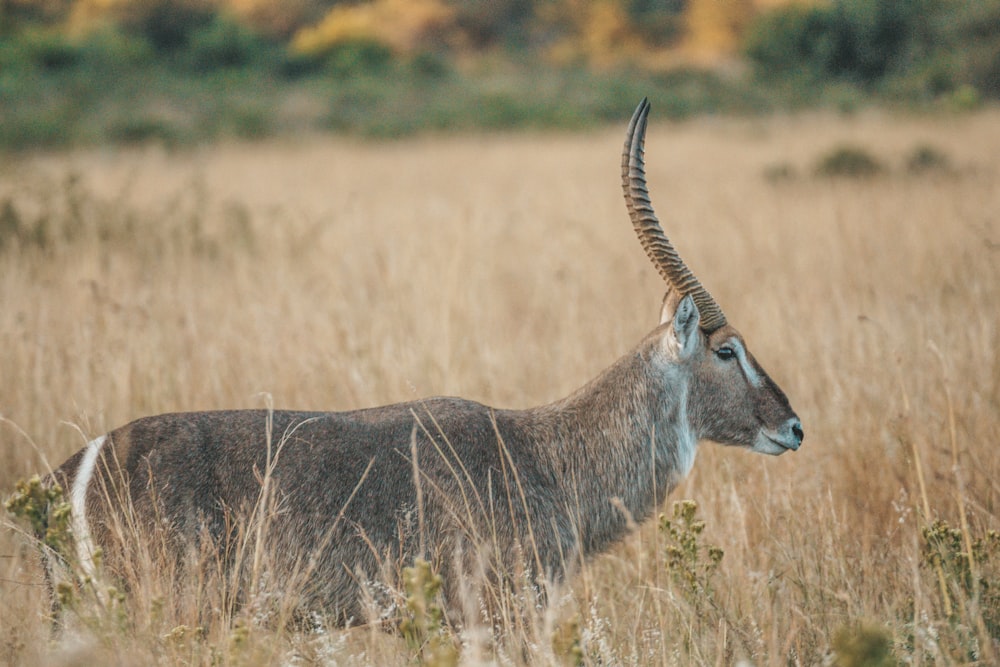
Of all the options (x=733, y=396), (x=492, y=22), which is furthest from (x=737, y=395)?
(x=492, y=22)

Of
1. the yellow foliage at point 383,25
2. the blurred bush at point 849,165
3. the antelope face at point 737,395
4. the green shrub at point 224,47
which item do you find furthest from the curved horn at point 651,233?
the green shrub at point 224,47

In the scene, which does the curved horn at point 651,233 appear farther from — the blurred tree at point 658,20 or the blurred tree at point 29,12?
the blurred tree at point 658,20

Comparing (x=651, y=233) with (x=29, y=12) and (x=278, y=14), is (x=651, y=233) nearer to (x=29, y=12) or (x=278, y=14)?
(x=278, y=14)

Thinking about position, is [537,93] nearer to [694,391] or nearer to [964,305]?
[964,305]

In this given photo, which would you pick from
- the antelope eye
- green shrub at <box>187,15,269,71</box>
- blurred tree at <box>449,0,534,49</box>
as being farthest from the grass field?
blurred tree at <box>449,0,534,49</box>

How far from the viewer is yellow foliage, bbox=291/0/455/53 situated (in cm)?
2841

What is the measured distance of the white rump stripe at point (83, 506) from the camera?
113 inches

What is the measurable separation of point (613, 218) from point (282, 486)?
8.12 m

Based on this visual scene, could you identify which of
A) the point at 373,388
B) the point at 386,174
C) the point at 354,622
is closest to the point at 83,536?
the point at 354,622

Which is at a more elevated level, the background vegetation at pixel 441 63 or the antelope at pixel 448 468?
the background vegetation at pixel 441 63

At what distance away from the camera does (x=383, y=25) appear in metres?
32.4

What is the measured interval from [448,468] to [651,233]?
107cm

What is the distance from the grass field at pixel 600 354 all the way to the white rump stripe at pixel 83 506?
0.67 feet

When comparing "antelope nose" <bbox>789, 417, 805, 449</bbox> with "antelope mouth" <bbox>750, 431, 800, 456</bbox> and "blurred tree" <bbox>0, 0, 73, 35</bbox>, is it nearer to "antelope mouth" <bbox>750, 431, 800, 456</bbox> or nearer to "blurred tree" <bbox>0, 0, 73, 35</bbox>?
"antelope mouth" <bbox>750, 431, 800, 456</bbox>
